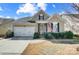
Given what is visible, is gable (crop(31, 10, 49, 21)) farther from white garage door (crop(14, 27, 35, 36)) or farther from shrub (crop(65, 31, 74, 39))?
shrub (crop(65, 31, 74, 39))

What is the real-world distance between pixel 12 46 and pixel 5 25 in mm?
219

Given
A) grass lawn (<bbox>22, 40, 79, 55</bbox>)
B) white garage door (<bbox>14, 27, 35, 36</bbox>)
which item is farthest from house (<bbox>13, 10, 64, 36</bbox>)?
grass lawn (<bbox>22, 40, 79, 55</bbox>)

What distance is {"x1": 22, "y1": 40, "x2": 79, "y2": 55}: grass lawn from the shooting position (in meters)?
1.96

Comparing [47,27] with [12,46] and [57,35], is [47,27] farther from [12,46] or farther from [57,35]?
[12,46]

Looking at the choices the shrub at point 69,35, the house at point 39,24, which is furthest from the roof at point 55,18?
the shrub at point 69,35

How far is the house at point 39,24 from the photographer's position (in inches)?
78.3

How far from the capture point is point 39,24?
1990 millimetres

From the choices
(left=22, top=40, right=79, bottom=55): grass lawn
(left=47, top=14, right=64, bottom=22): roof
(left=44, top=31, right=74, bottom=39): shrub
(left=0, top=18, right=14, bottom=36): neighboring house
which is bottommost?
(left=22, top=40, right=79, bottom=55): grass lawn

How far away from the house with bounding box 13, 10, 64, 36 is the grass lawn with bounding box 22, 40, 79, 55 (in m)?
0.12

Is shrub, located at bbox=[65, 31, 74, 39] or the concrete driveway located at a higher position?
shrub, located at bbox=[65, 31, 74, 39]

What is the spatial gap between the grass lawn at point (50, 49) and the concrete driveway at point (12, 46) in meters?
0.05

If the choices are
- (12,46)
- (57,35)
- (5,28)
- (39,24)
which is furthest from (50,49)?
(5,28)

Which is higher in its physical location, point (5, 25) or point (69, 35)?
point (5, 25)
